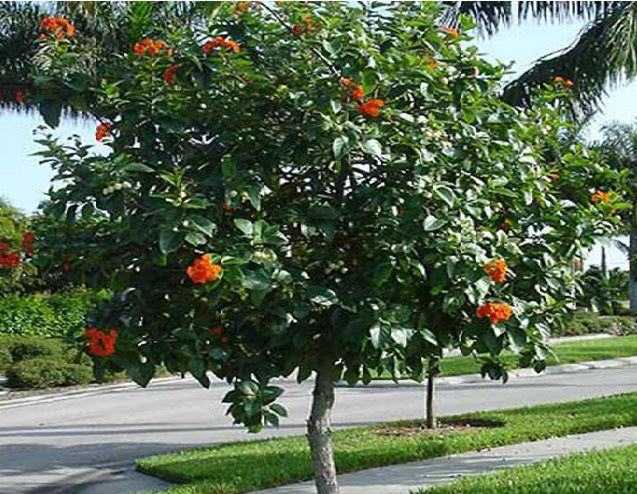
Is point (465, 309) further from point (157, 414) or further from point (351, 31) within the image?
point (157, 414)

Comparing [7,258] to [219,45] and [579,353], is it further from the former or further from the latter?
[579,353]

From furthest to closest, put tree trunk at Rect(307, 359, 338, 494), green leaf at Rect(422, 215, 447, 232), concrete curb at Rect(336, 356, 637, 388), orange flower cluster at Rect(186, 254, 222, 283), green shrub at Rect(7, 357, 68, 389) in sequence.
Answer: green shrub at Rect(7, 357, 68, 389), concrete curb at Rect(336, 356, 637, 388), tree trunk at Rect(307, 359, 338, 494), green leaf at Rect(422, 215, 447, 232), orange flower cluster at Rect(186, 254, 222, 283)

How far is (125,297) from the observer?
4730 mm

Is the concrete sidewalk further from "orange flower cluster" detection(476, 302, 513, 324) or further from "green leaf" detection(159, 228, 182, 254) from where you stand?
"green leaf" detection(159, 228, 182, 254)

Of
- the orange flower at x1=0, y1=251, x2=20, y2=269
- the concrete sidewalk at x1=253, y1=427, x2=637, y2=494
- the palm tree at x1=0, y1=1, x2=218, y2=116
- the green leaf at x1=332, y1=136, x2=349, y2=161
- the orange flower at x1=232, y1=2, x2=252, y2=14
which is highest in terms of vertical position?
the palm tree at x1=0, y1=1, x2=218, y2=116

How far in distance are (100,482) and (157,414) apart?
18.7 ft

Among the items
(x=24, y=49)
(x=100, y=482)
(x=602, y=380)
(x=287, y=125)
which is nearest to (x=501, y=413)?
(x=100, y=482)

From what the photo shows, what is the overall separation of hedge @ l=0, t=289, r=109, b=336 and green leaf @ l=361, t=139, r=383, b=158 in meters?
19.8

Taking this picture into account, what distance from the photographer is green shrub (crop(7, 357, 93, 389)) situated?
1948 centimetres

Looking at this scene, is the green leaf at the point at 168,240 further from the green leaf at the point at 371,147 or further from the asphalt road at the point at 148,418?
the asphalt road at the point at 148,418

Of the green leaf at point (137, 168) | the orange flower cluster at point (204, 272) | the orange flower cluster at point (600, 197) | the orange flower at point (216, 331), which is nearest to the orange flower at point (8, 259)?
the green leaf at point (137, 168)

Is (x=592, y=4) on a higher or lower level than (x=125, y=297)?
higher

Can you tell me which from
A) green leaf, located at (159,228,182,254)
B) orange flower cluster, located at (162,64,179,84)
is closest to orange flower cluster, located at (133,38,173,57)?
orange flower cluster, located at (162,64,179,84)

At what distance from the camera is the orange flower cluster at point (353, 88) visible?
470 centimetres
